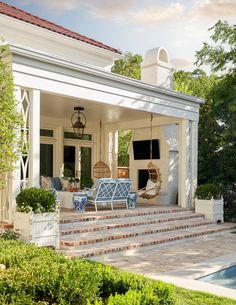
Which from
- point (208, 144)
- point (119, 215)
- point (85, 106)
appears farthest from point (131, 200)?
point (208, 144)

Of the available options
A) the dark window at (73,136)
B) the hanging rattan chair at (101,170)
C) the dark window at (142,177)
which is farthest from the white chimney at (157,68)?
the hanging rattan chair at (101,170)

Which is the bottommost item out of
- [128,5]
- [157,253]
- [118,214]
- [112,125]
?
[157,253]

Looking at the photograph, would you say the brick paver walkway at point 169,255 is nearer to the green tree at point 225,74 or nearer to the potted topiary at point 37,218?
the potted topiary at point 37,218

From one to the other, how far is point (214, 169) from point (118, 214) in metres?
6.51

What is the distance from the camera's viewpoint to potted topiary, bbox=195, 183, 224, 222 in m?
12.8

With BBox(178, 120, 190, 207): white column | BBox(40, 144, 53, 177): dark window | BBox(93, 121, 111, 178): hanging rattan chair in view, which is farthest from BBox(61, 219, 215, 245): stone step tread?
BBox(40, 144, 53, 177): dark window

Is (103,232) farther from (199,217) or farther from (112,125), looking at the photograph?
(112,125)

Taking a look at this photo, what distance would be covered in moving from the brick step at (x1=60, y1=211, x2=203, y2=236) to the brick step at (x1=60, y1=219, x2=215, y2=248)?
0.10 m

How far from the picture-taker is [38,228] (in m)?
7.95

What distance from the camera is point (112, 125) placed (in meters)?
16.8

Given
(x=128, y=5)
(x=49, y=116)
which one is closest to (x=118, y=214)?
(x=49, y=116)

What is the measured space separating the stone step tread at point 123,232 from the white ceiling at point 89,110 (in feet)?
12.7

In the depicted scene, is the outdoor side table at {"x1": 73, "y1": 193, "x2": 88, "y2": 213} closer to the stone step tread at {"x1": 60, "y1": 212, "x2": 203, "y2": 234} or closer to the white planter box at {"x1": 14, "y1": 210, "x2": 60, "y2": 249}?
the stone step tread at {"x1": 60, "y1": 212, "x2": 203, "y2": 234}

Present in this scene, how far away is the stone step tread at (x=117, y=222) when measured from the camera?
9.31 m
